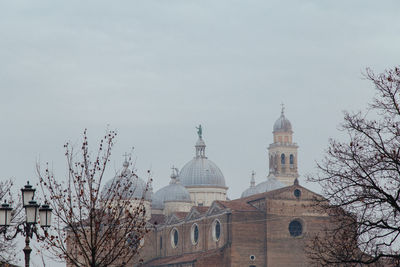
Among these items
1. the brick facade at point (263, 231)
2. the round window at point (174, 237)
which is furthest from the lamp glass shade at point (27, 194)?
the round window at point (174, 237)

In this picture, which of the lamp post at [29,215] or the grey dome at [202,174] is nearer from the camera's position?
the lamp post at [29,215]

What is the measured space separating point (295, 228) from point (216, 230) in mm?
6962

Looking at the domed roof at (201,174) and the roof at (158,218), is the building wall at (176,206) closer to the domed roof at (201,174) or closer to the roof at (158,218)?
the roof at (158,218)

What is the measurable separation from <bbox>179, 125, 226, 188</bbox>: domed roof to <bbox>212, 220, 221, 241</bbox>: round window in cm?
2062

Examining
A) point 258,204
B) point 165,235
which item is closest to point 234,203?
point 258,204

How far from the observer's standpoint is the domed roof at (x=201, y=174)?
95688 millimetres

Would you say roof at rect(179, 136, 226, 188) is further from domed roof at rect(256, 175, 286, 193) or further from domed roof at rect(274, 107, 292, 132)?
domed roof at rect(274, 107, 292, 132)

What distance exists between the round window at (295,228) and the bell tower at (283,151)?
44.3 meters

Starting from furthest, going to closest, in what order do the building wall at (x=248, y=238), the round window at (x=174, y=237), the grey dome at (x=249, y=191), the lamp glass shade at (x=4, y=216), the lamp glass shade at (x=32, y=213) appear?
the grey dome at (x=249, y=191), the round window at (x=174, y=237), the building wall at (x=248, y=238), the lamp glass shade at (x=4, y=216), the lamp glass shade at (x=32, y=213)

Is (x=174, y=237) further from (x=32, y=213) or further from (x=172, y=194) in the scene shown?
(x=32, y=213)

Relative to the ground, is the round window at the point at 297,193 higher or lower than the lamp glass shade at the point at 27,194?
higher

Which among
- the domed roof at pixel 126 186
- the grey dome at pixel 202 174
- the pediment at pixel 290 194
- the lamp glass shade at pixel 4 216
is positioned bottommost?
the lamp glass shade at pixel 4 216

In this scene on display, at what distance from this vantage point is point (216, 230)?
2936 inches

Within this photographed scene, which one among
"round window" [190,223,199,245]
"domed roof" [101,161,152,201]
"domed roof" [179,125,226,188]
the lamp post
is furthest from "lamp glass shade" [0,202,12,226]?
"domed roof" [179,125,226,188]
